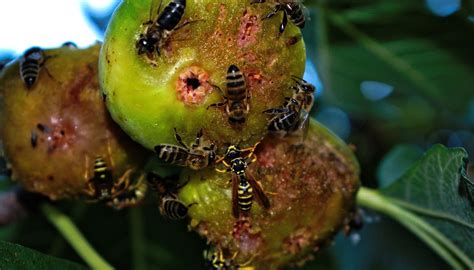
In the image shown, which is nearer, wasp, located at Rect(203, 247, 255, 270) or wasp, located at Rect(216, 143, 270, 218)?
Result: wasp, located at Rect(216, 143, 270, 218)

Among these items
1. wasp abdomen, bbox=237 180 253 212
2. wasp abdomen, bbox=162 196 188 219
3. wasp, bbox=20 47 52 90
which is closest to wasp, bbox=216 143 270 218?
wasp abdomen, bbox=237 180 253 212

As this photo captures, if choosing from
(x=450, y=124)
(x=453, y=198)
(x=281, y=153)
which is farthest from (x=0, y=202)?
(x=450, y=124)

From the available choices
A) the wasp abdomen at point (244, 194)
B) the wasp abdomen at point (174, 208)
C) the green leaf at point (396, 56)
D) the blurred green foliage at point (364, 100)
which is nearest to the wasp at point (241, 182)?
the wasp abdomen at point (244, 194)

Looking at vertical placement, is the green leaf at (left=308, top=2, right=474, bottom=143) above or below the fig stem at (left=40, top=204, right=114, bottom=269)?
below

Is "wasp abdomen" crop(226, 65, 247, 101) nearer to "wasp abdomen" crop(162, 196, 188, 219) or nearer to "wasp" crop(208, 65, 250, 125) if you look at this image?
"wasp" crop(208, 65, 250, 125)

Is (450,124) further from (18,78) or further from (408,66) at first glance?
(18,78)

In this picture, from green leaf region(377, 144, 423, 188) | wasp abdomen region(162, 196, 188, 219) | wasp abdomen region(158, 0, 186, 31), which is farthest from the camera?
green leaf region(377, 144, 423, 188)

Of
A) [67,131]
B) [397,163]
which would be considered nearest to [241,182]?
[67,131]
